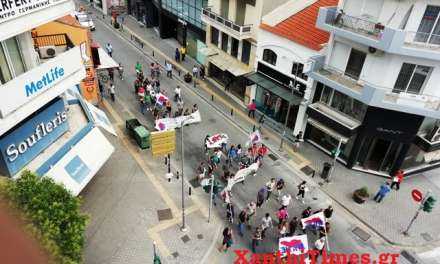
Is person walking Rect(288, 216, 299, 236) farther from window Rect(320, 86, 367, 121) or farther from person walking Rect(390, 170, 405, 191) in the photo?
window Rect(320, 86, 367, 121)

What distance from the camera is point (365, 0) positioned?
75.1 feet

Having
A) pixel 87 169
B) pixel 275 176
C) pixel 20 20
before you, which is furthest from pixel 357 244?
pixel 20 20

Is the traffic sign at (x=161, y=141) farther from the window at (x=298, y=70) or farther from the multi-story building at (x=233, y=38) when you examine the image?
the multi-story building at (x=233, y=38)

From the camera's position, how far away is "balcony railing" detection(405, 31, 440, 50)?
21.2 metres

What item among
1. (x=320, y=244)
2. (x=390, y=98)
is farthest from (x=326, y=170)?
(x=320, y=244)

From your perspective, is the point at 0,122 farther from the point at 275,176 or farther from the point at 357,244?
the point at 357,244

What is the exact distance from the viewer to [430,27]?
21281 mm

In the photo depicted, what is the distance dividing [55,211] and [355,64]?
823 inches

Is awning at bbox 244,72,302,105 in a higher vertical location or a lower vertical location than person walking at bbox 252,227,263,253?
higher

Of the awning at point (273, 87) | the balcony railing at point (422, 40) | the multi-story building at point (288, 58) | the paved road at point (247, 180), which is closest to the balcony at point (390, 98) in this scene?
the balcony railing at point (422, 40)

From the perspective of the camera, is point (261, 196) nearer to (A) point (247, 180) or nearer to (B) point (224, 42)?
(A) point (247, 180)

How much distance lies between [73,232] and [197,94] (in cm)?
2409

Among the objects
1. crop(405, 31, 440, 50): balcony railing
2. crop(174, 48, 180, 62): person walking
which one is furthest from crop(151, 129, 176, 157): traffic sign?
crop(174, 48, 180, 62): person walking

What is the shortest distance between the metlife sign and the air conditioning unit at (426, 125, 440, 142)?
2360 cm
